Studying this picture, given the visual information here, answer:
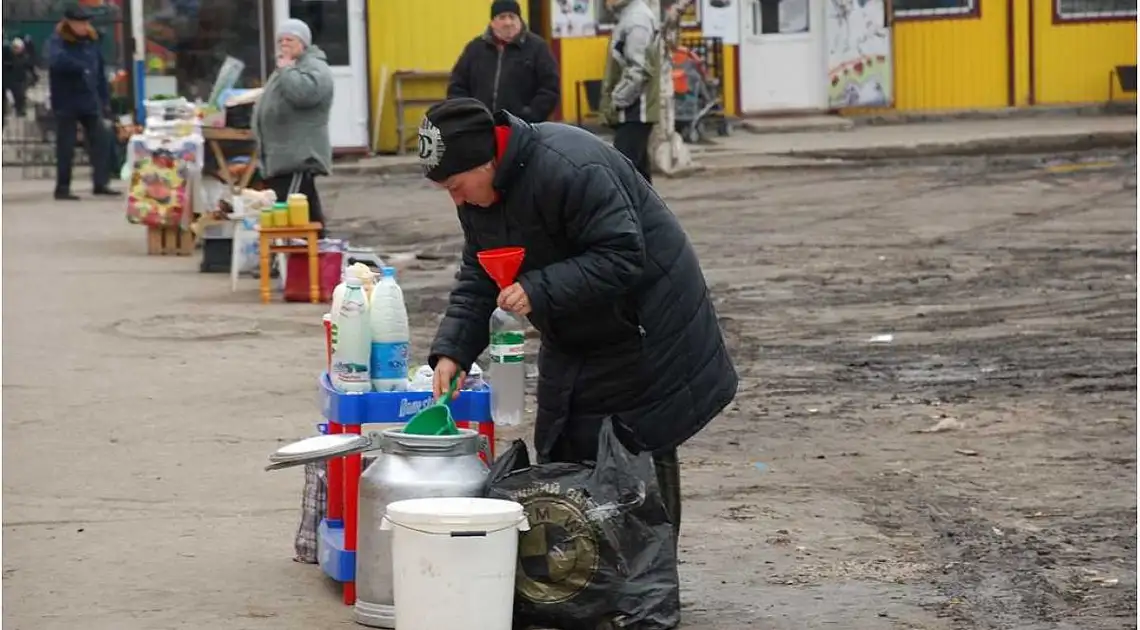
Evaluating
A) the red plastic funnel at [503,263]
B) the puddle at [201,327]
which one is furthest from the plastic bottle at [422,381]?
the puddle at [201,327]

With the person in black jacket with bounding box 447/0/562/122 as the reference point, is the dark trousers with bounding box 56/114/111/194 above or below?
below

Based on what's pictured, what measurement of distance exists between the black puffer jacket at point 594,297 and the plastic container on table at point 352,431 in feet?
0.82

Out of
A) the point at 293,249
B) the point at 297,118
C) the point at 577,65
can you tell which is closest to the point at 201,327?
the point at 293,249

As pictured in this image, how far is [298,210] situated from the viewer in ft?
39.6

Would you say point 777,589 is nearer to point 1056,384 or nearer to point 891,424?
point 891,424

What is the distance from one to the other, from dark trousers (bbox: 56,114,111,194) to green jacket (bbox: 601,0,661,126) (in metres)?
6.86

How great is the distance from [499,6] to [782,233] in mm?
2950

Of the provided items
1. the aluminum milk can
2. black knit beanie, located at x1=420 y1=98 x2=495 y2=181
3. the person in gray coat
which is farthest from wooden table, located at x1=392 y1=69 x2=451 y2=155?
black knit beanie, located at x1=420 y1=98 x2=495 y2=181

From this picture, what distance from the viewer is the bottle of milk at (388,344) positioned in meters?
6.08

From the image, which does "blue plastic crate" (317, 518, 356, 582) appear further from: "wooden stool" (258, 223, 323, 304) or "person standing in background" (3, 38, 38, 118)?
"person standing in background" (3, 38, 38, 118)

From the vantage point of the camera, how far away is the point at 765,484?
7387mm

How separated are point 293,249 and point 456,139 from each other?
278 inches

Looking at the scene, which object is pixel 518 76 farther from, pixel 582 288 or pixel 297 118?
Answer: pixel 582 288

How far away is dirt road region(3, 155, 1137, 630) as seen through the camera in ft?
19.5
